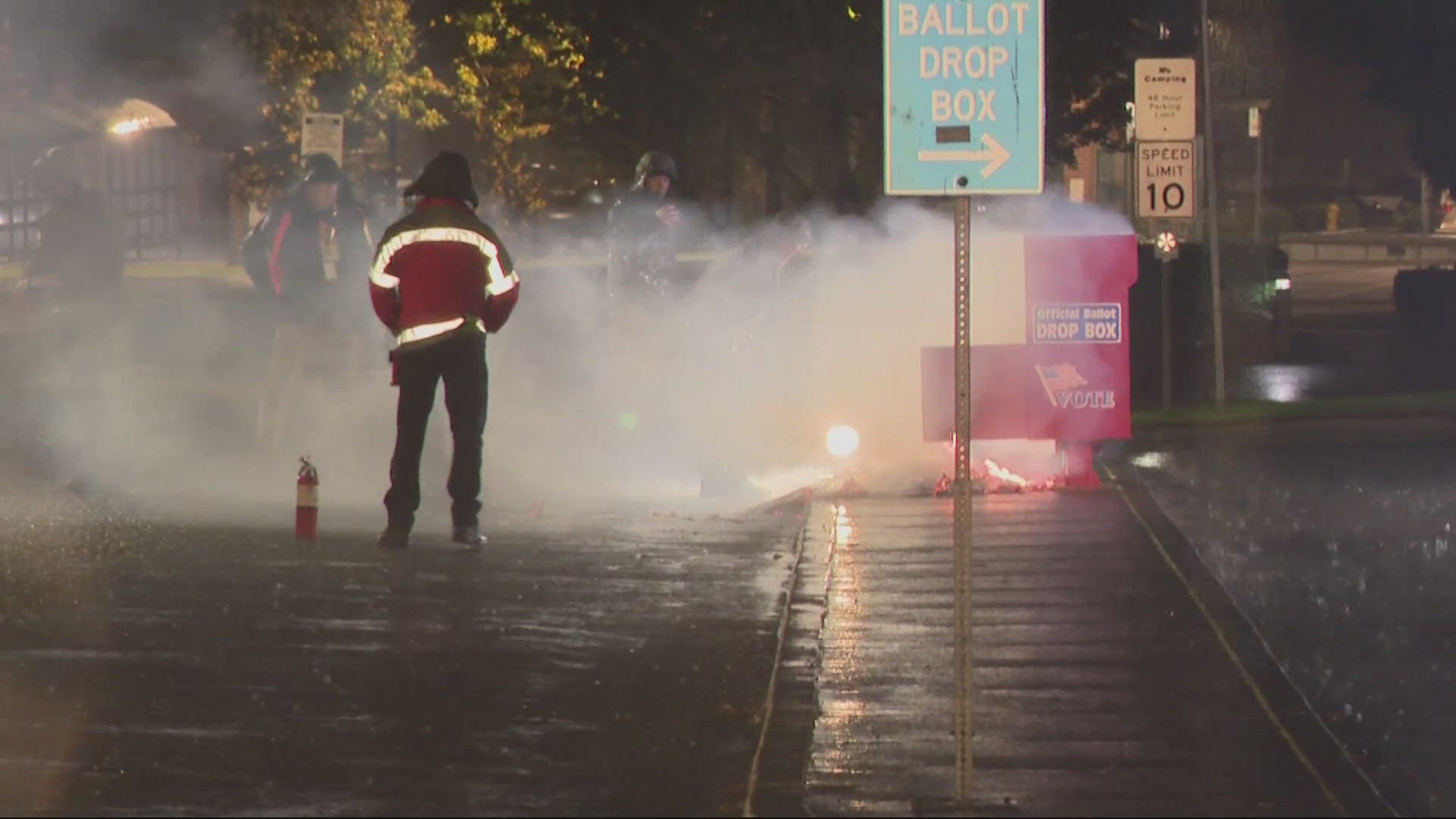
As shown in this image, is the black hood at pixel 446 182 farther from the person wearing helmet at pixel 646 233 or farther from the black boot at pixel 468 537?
the person wearing helmet at pixel 646 233

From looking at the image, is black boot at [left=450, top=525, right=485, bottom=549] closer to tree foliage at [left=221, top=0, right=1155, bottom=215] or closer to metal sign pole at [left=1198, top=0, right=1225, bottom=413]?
metal sign pole at [left=1198, top=0, right=1225, bottom=413]

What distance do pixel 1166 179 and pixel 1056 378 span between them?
17.9 ft

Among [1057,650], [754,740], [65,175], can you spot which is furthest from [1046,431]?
[65,175]

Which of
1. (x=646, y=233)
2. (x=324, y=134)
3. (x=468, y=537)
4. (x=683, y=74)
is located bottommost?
(x=468, y=537)

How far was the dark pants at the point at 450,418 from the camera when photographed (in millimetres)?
A: 9945

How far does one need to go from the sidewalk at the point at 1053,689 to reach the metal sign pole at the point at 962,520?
0.16 meters

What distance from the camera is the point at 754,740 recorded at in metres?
6.73

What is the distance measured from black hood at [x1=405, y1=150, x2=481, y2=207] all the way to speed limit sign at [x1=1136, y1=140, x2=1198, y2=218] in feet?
27.3

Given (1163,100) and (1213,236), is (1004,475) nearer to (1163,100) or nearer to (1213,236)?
(1163,100)

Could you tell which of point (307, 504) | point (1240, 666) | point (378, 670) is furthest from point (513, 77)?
point (1240, 666)

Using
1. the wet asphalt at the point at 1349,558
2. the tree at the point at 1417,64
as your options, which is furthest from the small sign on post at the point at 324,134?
the tree at the point at 1417,64

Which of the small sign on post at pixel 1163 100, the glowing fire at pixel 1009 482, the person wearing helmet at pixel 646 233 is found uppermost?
the small sign on post at pixel 1163 100

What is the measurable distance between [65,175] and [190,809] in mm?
13311

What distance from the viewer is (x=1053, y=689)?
7.31 m
